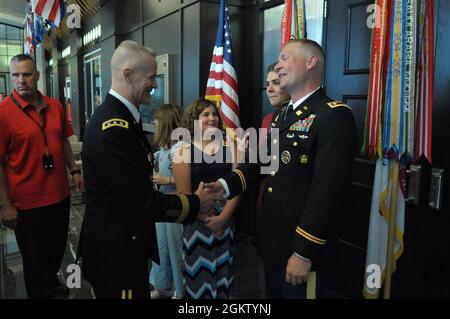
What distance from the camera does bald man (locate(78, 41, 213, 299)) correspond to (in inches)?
53.1

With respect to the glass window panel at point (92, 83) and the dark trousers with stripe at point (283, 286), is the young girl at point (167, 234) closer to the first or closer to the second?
the dark trousers with stripe at point (283, 286)

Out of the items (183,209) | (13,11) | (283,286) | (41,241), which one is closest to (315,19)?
(183,209)

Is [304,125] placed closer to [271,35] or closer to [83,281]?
[271,35]

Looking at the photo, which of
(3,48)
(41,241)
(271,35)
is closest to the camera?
(41,241)

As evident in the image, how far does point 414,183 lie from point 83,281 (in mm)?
2420

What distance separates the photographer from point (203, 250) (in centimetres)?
196

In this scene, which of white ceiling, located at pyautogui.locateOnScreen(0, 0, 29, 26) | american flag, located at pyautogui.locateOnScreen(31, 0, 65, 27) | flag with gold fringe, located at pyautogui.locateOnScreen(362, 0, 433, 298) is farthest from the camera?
white ceiling, located at pyautogui.locateOnScreen(0, 0, 29, 26)

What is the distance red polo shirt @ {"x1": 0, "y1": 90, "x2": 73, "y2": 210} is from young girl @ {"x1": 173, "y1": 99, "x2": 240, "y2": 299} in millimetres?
896

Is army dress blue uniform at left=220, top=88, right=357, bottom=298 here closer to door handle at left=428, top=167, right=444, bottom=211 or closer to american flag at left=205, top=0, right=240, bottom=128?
door handle at left=428, top=167, right=444, bottom=211

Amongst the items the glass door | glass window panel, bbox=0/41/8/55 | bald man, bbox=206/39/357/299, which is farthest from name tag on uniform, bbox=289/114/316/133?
glass window panel, bbox=0/41/8/55

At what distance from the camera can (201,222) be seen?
1937 mm

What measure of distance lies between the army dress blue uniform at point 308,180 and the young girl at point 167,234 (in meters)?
0.88

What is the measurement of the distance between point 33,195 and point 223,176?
4.05 feet
